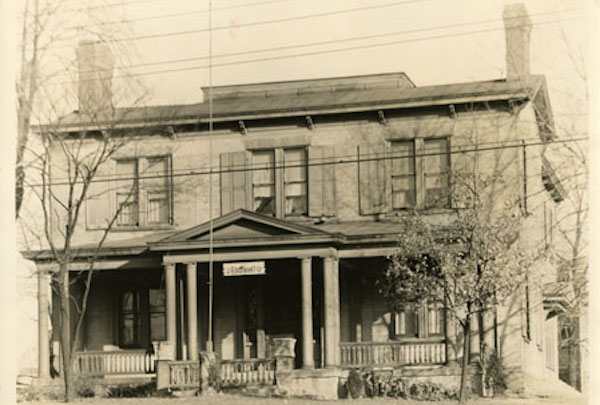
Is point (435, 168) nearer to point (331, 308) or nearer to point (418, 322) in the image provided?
point (418, 322)

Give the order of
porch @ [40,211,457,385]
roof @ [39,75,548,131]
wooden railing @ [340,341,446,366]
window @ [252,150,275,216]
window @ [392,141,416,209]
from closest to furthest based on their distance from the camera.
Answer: wooden railing @ [340,341,446,366] → porch @ [40,211,457,385] → roof @ [39,75,548,131] → window @ [392,141,416,209] → window @ [252,150,275,216]

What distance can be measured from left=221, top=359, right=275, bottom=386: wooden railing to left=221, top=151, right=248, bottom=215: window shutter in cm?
414

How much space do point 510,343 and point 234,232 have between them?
6.62 metres

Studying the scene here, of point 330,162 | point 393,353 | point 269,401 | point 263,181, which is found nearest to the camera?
point 269,401

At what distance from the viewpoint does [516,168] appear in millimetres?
23797

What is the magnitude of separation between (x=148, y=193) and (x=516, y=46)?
9.59 meters

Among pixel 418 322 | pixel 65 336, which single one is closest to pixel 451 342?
pixel 418 322

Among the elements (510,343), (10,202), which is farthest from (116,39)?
(510,343)

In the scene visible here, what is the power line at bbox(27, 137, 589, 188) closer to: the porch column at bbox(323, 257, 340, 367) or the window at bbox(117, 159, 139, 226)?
the window at bbox(117, 159, 139, 226)

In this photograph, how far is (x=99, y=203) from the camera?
27094 millimetres

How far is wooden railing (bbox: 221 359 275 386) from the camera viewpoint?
2350cm

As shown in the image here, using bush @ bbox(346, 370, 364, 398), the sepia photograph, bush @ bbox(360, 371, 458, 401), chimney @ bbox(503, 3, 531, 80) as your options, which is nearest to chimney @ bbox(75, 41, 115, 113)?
the sepia photograph

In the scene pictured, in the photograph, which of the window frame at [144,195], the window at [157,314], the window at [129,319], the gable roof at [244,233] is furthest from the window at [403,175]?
the window at [129,319]

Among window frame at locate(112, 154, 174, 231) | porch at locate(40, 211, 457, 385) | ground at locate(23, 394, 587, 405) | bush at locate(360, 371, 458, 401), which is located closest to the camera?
ground at locate(23, 394, 587, 405)
